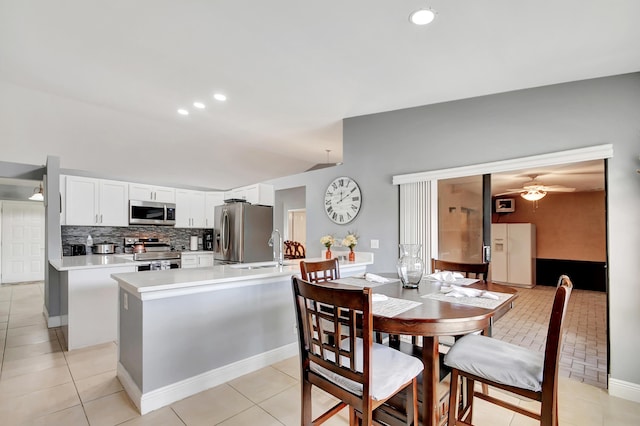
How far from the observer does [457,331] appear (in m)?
1.43

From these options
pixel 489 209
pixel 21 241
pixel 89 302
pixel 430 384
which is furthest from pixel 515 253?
pixel 21 241

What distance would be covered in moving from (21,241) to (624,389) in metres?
10.8

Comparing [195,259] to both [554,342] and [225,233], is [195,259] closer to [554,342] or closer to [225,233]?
[225,233]

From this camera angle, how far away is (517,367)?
1.46 metres

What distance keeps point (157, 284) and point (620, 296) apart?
340 centimetres

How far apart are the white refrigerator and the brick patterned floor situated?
95 cm

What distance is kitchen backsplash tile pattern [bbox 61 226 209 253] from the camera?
5394 millimetres

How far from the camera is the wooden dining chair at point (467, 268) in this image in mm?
2434

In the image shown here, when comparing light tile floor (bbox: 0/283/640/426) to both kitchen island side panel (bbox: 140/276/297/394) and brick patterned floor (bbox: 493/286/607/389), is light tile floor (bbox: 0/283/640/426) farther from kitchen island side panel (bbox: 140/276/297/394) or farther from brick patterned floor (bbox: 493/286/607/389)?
brick patterned floor (bbox: 493/286/607/389)

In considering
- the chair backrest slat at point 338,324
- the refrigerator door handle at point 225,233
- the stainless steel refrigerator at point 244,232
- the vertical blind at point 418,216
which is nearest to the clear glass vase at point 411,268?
the chair backrest slat at point 338,324

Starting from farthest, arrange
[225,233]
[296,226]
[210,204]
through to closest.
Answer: [296,226]
[210,204]
[225,233]

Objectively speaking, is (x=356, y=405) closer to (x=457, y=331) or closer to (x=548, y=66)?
(x=457, y=331)

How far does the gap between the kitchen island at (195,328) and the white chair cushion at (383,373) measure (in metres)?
1.14

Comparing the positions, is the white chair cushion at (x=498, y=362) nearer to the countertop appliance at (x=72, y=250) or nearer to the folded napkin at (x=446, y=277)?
the folded napkin at (x=446, y=277)
